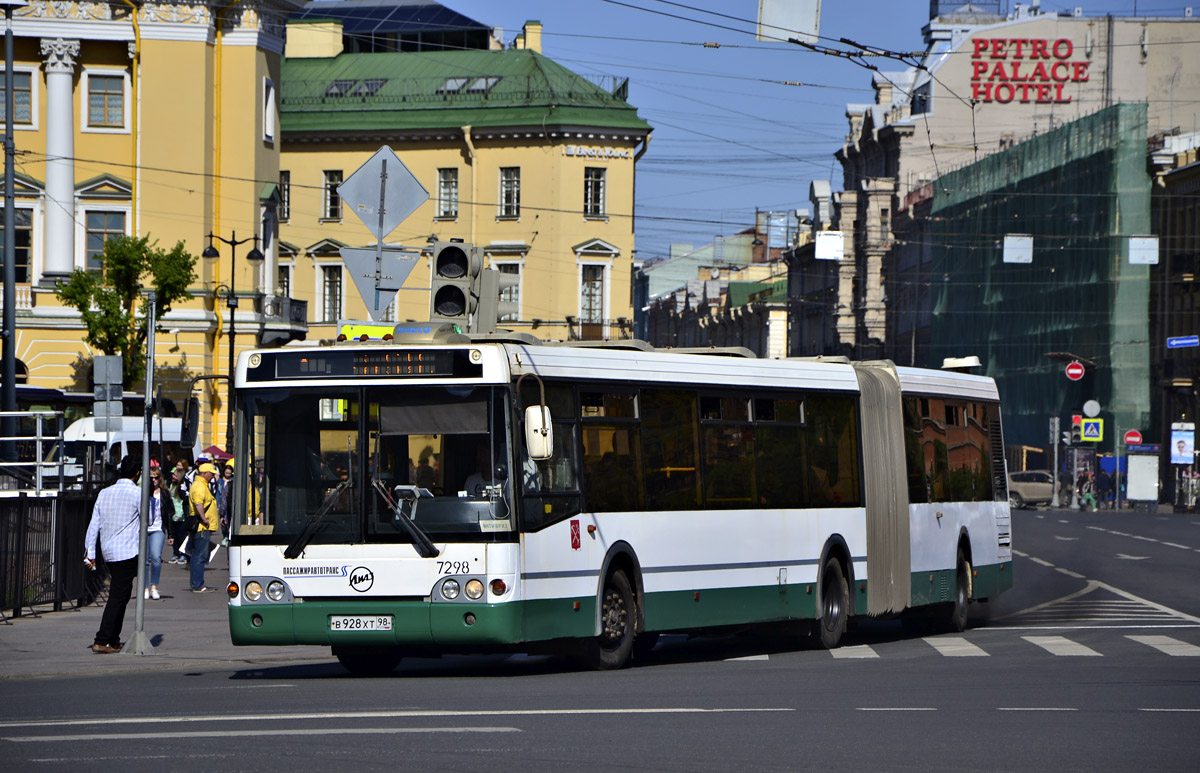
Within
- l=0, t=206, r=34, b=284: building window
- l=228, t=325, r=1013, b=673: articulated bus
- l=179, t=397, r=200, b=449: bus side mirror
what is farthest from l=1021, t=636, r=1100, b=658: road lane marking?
l=0, t=206, r=34, b=284: building window

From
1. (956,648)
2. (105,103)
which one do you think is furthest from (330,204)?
(956,648)

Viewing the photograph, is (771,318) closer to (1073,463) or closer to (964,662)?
(1073,463)

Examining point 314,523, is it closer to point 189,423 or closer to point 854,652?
point 189,423

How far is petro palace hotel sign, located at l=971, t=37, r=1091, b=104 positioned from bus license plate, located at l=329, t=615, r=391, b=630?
283 feet

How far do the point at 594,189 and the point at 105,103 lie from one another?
25903mm

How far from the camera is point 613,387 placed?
16219mm

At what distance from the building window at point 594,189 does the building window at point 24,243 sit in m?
26.3

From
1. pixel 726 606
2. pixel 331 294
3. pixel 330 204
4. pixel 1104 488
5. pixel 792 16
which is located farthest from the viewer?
pixel 330 204

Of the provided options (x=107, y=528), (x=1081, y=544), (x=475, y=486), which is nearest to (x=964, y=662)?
(x=475, y=486)

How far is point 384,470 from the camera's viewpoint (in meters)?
14.7

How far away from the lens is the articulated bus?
14.6m

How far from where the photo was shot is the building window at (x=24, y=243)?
59.7 m

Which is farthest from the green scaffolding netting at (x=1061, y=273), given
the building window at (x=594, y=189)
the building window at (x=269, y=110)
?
the building window at (x=269, y=110)

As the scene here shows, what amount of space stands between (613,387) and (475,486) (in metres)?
1.99
